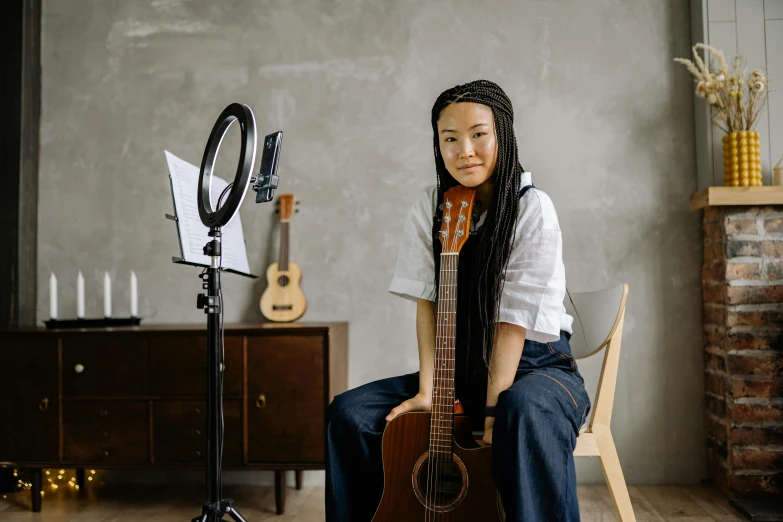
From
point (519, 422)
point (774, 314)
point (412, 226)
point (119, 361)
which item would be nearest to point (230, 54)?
point (119, 361)

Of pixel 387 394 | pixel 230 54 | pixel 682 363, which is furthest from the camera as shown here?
pixel 230 54

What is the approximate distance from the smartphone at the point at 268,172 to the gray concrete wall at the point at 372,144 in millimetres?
1251

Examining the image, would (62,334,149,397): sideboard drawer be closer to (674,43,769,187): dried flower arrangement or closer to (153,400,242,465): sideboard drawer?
(153,400,242,465): sideboard drawer

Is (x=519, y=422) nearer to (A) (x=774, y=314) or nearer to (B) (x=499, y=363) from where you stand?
(B) (x=499, y=363)

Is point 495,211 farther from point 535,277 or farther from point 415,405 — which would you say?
point 415,405

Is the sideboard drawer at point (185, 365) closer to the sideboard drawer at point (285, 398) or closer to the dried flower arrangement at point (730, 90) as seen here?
the sideboard drawer at point (285, 398)

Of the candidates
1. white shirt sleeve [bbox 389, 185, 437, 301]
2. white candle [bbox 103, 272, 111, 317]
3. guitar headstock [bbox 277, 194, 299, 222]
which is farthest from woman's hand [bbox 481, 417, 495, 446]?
white candle [bbox 103, 272, 111, 317]

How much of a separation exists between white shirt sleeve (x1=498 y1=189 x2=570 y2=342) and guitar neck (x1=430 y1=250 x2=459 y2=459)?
126 millimetres

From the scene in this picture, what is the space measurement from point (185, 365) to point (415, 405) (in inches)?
48.5

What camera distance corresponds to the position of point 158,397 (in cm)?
249

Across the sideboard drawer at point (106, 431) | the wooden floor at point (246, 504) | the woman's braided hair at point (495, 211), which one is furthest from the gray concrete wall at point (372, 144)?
the woman's braided hair at point (495, 211)

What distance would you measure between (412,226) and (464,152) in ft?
0.87

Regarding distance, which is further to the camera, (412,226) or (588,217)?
(588,217)

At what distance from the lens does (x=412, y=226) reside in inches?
69.3
